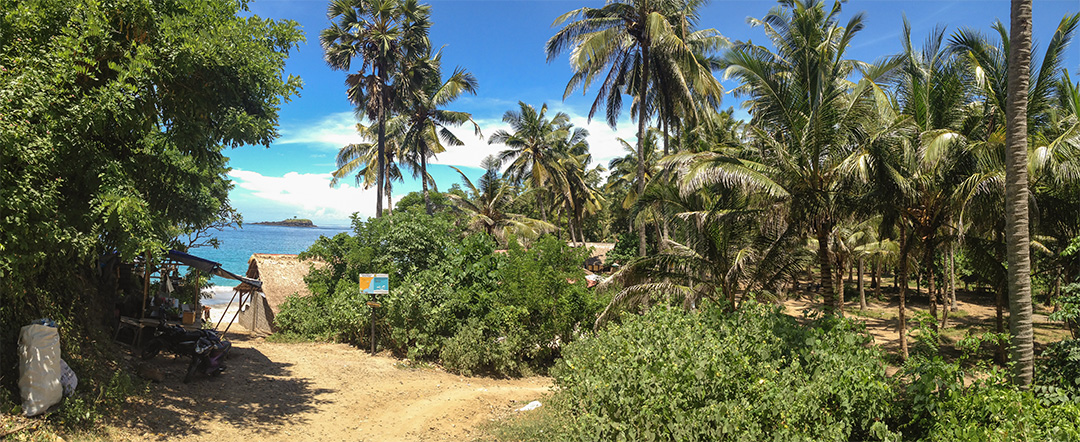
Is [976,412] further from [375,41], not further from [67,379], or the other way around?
[375,41]

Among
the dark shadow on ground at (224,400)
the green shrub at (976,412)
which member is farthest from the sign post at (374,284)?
the green shrub at (976,412)

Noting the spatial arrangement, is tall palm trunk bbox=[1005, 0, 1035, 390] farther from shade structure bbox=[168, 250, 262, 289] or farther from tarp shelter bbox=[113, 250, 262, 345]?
shade structure bbox=[168, 250, 262, 289]

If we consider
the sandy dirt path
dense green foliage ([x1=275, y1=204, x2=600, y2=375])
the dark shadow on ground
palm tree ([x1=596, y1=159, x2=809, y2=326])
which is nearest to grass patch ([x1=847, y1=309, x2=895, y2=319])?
palm tree ([x1=596, y1=159, x2=809, y2=326])

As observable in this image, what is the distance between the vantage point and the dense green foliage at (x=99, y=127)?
621 cm

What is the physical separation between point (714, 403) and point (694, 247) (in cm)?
706

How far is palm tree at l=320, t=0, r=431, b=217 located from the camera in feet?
70.6

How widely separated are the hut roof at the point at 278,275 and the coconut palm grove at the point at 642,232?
0.84m

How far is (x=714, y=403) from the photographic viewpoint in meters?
5.32

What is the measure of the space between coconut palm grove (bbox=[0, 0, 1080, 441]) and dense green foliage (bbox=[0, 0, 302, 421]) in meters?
0.04

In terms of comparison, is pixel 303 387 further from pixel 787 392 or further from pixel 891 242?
pixel 891 242

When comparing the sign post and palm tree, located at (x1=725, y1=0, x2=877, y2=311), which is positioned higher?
palm tree, located at (x1=725, y1=0, x2=877, y2=311)

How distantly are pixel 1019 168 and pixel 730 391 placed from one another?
4287 millimetres

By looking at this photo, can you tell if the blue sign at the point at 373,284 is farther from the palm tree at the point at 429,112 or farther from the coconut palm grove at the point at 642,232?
the palm tree at the point at 429,112

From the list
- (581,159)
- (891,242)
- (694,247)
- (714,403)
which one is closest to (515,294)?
(694,247)
